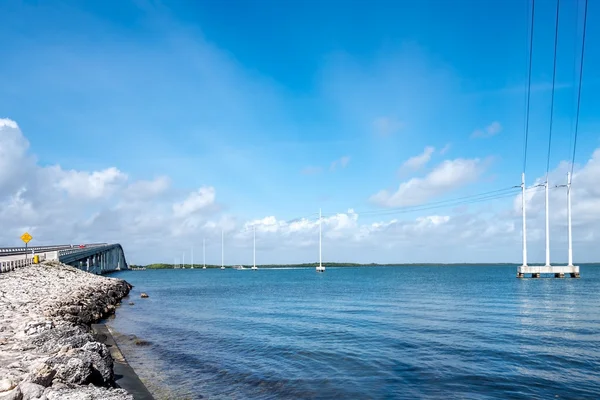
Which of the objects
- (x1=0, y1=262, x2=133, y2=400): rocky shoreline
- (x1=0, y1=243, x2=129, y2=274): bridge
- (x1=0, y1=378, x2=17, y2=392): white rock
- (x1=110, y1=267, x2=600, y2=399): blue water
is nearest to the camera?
(x1=0, y1=378, x2=17, y2=392): white rock

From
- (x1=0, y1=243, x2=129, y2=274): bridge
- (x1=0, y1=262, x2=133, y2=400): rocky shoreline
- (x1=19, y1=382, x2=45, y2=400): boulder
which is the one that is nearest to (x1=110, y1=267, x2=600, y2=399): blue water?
(x1=0, y1=262, x2=133, y2=400): rocky shoreline

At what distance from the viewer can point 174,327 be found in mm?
33625

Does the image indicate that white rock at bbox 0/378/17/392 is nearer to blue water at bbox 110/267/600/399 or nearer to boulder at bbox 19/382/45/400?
boulder at bbox 19/382/45/400

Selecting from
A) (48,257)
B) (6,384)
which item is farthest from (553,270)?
(6,384)

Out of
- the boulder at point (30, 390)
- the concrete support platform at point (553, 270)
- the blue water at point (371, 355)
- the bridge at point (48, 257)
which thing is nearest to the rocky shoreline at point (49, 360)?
the boulder at point (30, 390)

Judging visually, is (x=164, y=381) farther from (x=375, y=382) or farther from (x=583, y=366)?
(x=583, y=366)

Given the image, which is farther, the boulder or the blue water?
the blue water

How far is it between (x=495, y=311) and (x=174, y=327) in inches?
1184

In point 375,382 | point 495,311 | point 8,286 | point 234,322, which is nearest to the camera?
point 375,382

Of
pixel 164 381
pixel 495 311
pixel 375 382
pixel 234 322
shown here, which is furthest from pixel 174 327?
pixel 495 311

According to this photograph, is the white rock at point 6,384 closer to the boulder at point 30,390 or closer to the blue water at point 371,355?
the boulder at point 30,390

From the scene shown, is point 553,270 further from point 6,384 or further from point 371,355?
point 6,384

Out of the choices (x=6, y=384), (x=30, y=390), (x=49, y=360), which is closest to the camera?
(x=30, y=390)

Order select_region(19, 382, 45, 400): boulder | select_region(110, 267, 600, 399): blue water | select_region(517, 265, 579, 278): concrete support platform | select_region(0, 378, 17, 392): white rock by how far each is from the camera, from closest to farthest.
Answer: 1. select_region(19, 382, 45, 400): boulder
2. select_region(0, 378, 17, 392): white rock
3. select_region(110, 267, 600, 399): blue water
4. select_region(517, 265, 579, 278): concrete support platform
